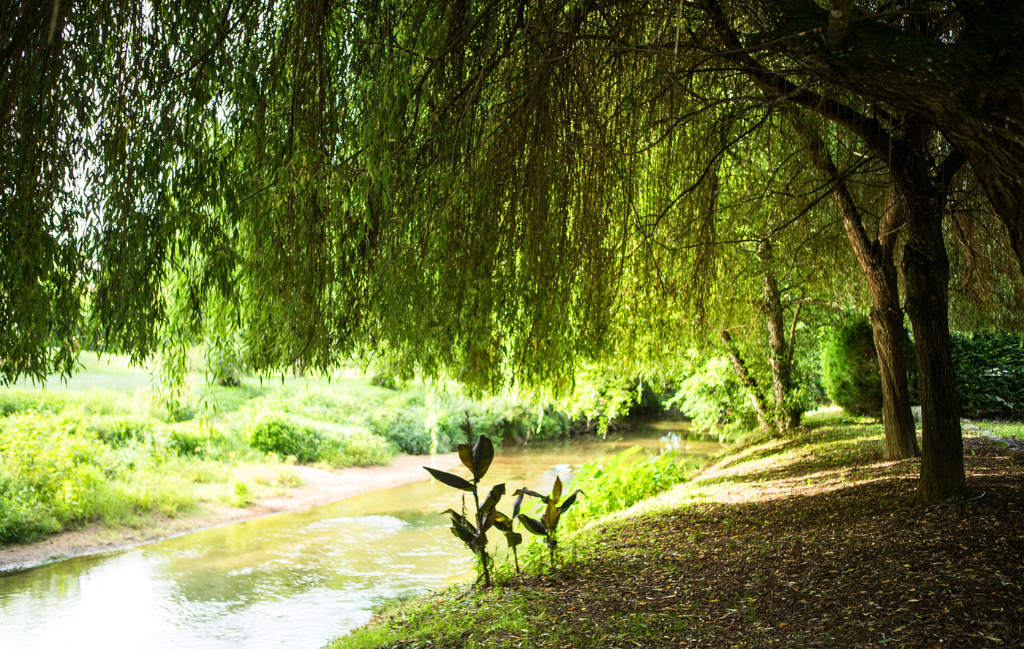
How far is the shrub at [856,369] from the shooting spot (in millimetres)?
11227

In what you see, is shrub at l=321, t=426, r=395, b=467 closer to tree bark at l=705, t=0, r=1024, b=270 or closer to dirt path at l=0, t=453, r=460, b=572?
dirt path at l=0, t=453, r=460, b=572

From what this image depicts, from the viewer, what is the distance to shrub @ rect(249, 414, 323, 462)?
540 inches

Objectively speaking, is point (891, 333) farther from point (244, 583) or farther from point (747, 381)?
point (244, 583)

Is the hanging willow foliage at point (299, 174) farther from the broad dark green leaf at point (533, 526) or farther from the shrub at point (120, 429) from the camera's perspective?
the shrub at point (120, 429)

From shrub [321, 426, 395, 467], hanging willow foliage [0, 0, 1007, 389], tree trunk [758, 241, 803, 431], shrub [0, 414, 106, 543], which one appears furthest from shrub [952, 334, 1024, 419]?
shrub [0, 414, 106, 543]

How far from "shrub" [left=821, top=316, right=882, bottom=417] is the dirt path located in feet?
25.0

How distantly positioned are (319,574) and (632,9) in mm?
6752

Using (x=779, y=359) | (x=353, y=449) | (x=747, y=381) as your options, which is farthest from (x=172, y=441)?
(x=779, y=359)

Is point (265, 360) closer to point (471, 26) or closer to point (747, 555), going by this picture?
point (471, 26)

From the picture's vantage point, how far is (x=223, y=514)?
1041cm

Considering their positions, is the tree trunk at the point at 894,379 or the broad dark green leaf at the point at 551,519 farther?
the tree trunk at the point at 894,379

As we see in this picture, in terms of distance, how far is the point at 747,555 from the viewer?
4434 millimetres

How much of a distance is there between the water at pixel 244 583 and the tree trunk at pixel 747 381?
4.31 m

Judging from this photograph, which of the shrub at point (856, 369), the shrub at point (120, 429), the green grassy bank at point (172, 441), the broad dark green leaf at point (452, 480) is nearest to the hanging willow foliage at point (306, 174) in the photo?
the green grassy bank at point (172, 441)
